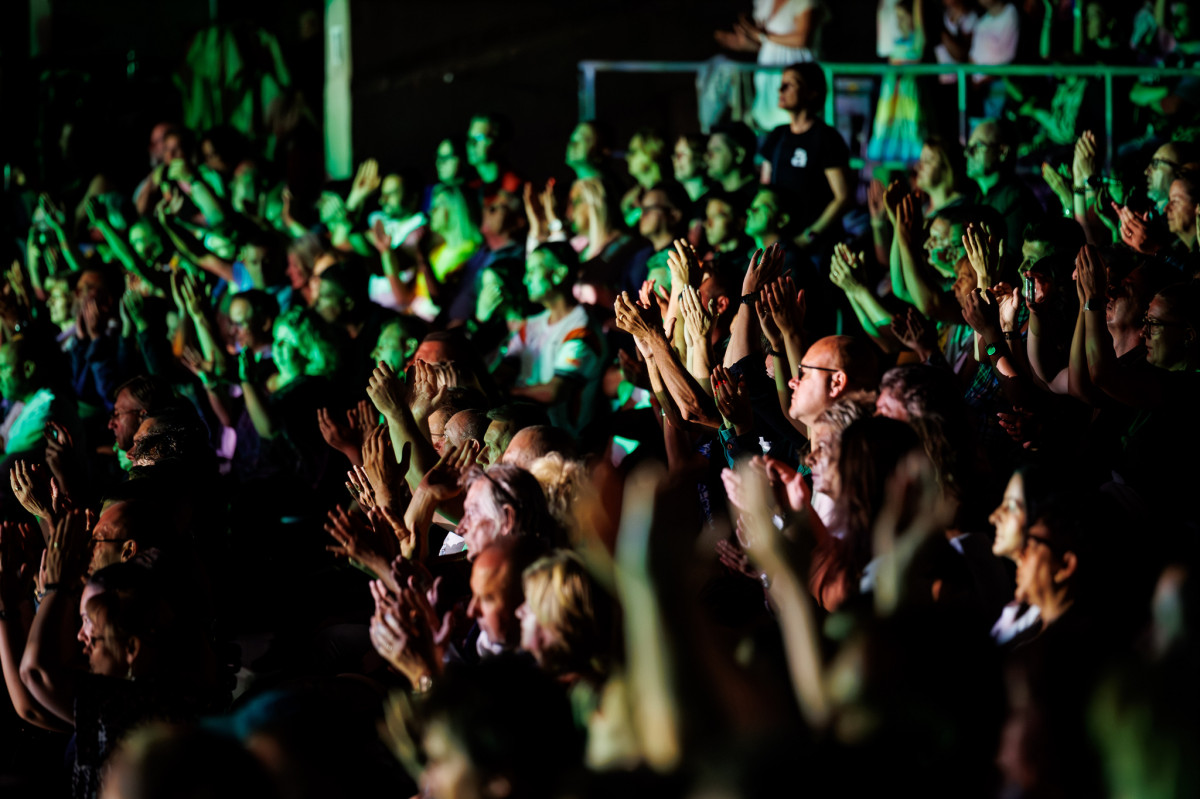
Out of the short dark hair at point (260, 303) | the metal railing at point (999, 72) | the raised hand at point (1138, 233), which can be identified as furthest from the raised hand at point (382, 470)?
the metal railing at point (999, 72)

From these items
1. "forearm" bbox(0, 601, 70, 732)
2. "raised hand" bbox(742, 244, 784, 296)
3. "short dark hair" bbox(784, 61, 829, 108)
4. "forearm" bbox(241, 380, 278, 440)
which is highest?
"short dark hair" bbox(784, 61, 829, 108)

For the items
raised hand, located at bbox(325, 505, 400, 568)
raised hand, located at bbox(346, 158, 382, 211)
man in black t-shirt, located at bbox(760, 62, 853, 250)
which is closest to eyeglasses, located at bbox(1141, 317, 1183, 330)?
raised hand, located at bbox(325, 505, 400, 568)

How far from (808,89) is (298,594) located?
10.9 ft

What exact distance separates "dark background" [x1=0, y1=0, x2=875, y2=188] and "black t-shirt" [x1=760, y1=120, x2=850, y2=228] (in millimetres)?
3543

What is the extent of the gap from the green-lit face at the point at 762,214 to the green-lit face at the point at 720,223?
10cm

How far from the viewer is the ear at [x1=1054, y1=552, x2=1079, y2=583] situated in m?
2.74

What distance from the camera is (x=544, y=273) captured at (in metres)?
5.85

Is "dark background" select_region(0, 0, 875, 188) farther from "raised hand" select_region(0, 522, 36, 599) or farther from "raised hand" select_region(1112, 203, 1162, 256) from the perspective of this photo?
"raised hand" select_region(0, 522, 36, 599)

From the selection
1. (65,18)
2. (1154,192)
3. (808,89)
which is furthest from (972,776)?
(65,18)

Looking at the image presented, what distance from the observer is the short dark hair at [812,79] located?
21.0 ft

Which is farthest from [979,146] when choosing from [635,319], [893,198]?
[635,319]

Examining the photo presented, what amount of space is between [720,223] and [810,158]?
67 centimetres

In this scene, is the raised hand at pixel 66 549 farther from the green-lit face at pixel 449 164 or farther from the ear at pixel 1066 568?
the green-lit face at pixel 449 164

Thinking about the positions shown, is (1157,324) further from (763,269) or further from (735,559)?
(735,559)
